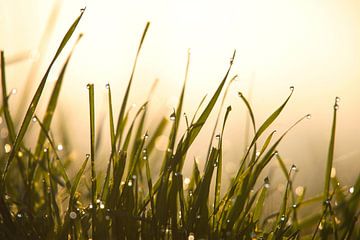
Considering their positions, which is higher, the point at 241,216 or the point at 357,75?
the point at 357,75

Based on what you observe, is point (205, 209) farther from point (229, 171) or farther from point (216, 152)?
point (229, 171)

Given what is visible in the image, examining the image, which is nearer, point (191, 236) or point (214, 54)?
point (191, 236)

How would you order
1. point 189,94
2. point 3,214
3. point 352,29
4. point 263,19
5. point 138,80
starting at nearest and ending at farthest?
1. point 3,214
2. point 138,80
3. point 189,94
4. point 263,19
5. point 352,29

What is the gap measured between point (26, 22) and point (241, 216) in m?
1.79

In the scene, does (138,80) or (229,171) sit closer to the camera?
(229,171)

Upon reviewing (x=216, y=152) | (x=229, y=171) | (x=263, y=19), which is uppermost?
(x=263, y=19)

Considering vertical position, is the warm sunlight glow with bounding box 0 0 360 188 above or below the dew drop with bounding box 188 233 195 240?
above

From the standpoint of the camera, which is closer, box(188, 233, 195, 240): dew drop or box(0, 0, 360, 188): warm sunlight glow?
box(188, 233, 195, 240): dew drop

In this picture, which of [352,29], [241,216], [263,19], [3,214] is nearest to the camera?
[3,214]

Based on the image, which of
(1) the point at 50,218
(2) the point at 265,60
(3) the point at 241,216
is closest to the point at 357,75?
(2) the point at 265,60

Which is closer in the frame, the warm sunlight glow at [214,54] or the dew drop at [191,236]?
the dew drop at [191,236]

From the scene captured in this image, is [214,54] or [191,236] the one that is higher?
[214,54]

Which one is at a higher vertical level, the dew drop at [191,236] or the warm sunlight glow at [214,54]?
the warm sunlight glow at [214,54]

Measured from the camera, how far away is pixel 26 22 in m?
2.77
